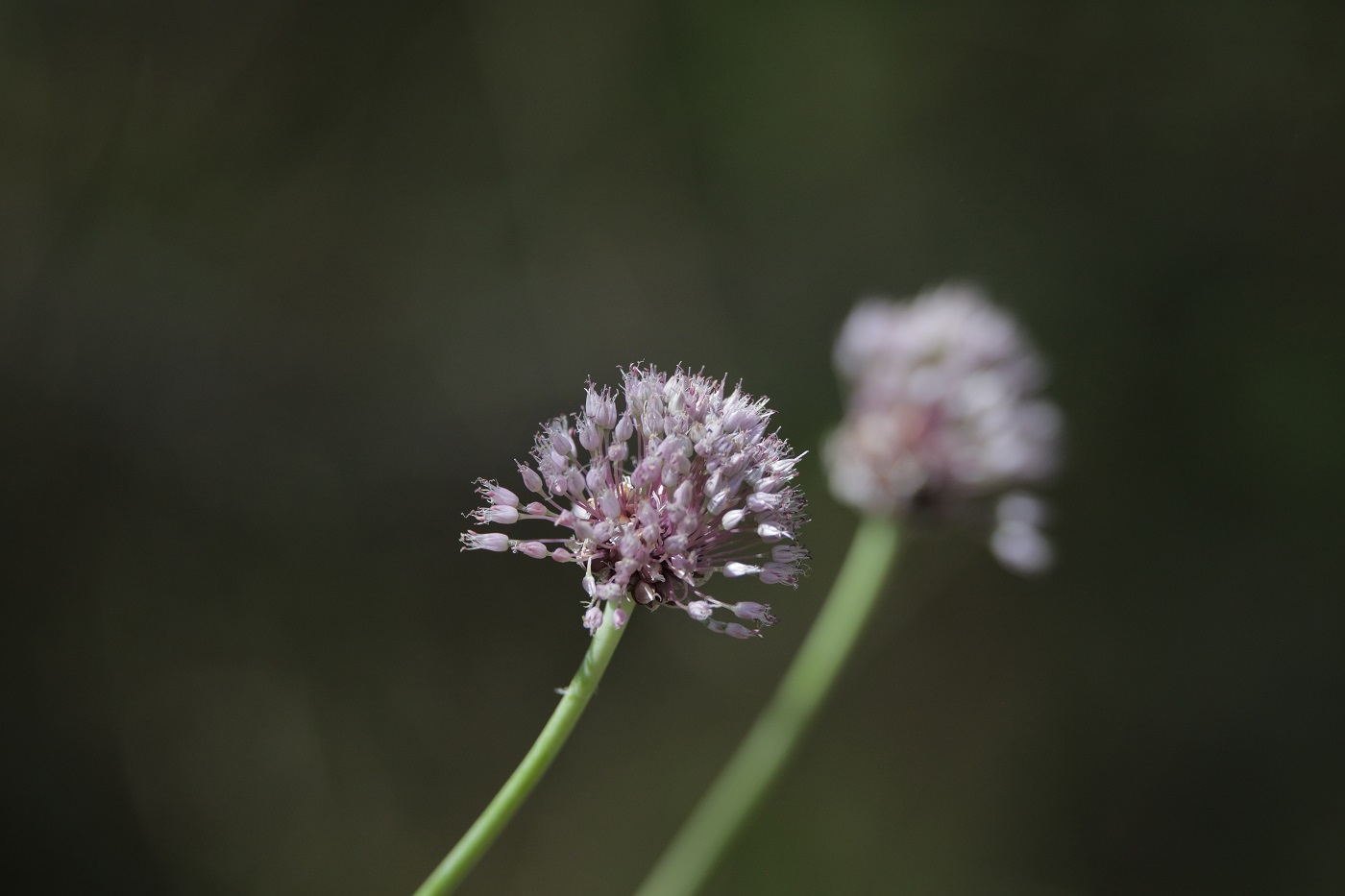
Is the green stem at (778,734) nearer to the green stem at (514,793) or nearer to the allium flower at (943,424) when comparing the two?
the allium flower at (943,424)

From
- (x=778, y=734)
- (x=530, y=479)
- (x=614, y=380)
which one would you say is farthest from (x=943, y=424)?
(x=614, y=380)

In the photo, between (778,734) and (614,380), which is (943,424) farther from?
(614,380)

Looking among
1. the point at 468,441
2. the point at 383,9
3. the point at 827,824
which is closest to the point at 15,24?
the point at 383,9

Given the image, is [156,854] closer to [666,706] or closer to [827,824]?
[666,706]

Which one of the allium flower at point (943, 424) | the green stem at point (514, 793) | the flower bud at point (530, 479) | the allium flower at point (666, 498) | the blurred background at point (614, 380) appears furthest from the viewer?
the blurred background at point (614, 380)

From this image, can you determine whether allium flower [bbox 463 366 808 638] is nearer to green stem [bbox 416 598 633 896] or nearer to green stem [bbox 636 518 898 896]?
green stem [bbox 416 598 633 896]

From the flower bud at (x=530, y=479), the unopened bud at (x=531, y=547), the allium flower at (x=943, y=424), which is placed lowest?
the unopened bud at (x=531, y=547)

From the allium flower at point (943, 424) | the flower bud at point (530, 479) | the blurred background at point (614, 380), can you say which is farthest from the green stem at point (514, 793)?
the blurred background at point (614, 380)
